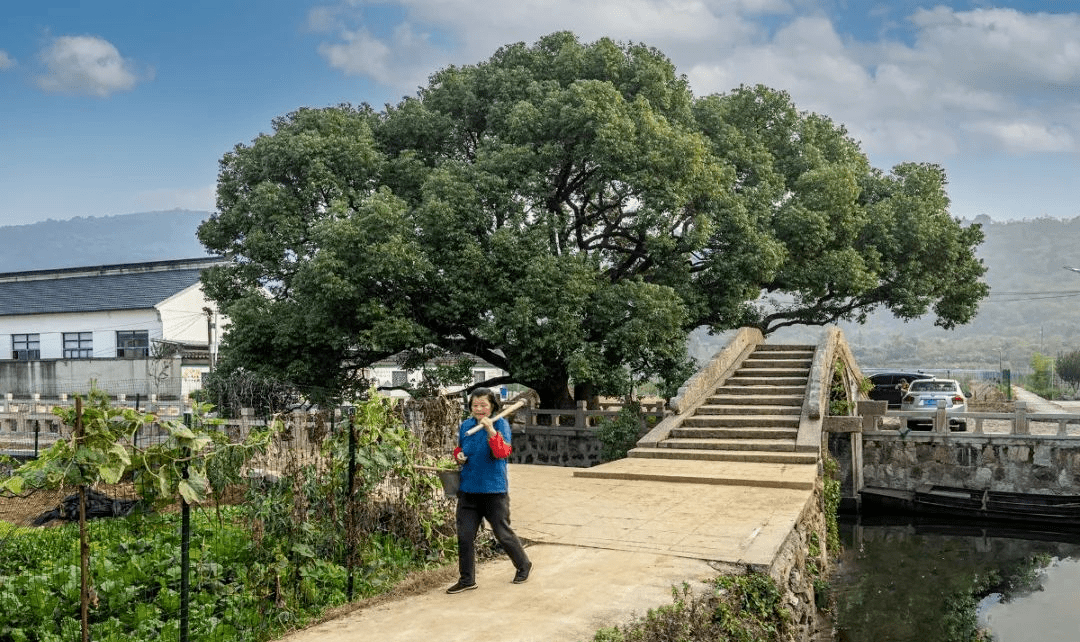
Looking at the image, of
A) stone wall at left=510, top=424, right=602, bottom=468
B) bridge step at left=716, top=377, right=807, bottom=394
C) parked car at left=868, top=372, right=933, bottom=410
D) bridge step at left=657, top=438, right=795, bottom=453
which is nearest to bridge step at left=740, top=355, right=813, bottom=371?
bridge step at left=716, top=377, right=807, bottom=394

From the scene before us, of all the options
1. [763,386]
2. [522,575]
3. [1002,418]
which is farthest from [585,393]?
[522,575]

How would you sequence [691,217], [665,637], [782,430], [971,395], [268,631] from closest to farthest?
[665,637], [268,631], [782,430], [691,217], [971,395]

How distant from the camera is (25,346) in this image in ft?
128

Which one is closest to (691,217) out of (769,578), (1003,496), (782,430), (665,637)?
(782,430)

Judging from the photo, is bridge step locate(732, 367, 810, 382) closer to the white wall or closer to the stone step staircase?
the stone step staircase

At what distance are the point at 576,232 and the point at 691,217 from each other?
2946 mm

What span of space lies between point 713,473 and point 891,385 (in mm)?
20756

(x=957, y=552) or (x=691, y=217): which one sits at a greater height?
(x=691, y=217)

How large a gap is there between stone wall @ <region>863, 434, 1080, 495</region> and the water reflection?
16.7 feet

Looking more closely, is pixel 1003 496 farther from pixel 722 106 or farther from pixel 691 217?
pixel 722 106

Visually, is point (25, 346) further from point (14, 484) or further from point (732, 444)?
point (14, 484)

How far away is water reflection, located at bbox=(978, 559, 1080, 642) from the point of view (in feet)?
40.2

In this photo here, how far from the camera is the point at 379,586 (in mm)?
8227

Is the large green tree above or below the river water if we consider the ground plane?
above
